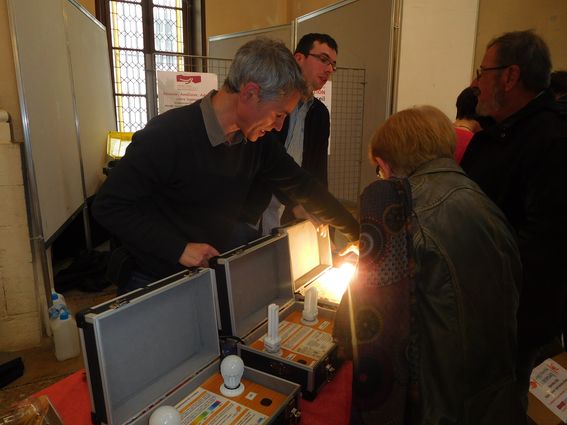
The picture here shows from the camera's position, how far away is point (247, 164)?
128 centimetres

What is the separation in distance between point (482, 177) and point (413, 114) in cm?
47

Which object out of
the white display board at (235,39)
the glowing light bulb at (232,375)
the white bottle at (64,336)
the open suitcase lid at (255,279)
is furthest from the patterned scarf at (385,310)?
the white display board at (235,39)

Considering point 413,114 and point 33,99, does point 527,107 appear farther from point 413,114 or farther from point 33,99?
point 33,99

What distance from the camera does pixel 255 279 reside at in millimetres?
1216

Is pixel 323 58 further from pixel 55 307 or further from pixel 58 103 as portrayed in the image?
pixel 55 307

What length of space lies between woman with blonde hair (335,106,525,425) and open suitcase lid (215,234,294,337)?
37 cm

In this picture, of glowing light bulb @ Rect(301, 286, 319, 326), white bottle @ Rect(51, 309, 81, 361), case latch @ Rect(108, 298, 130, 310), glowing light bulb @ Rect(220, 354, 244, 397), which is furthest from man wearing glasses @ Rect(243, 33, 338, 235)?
white bottle @ Rect(51, 309, 81, 361)

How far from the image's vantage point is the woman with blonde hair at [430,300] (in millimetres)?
733

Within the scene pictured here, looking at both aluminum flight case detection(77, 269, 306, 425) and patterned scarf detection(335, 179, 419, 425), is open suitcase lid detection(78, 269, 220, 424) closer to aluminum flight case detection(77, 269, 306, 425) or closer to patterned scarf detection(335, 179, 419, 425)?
aluminum flight case detection(77, 269, 306, 425)

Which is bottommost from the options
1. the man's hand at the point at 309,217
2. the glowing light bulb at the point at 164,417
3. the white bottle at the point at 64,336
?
the white bottle at the point at 64,336

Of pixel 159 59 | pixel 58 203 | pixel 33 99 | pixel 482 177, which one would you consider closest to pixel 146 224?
pixel 482 177

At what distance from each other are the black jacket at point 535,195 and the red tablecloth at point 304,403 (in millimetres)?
619

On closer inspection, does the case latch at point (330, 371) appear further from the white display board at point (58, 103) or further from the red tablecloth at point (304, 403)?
the white display board at point (58, 103)

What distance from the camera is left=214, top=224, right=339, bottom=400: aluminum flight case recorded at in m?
0.98
